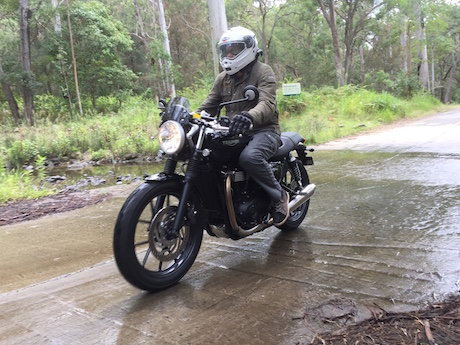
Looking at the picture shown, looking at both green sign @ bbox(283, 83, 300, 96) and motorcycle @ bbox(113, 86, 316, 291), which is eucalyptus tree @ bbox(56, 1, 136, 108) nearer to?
green sign @ bbox(283, 83, 300, 96)

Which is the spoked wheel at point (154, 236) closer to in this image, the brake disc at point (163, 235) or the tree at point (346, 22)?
the brake disc at point (163, 235)

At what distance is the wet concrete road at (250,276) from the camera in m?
2.44

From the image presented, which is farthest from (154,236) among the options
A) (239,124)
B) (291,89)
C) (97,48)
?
(97,48)

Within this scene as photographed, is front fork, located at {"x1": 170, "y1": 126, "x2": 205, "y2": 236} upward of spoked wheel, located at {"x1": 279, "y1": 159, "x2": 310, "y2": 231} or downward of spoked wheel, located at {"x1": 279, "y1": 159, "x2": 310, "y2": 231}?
upward

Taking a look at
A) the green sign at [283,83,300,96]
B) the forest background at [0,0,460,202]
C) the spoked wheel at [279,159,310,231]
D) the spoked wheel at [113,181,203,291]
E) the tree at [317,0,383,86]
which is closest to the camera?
the spoked wheel at [113,181,203,291]

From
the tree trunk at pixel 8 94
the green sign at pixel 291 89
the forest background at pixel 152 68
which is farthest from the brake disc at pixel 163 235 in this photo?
the tree trunk at pixel 8 94

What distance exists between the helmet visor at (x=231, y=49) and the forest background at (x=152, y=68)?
146 cm

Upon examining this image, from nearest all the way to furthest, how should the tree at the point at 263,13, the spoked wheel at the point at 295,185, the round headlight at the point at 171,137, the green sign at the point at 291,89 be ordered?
the round headlight at the point at 171,137
the spoked wheel at the point at 295,185
the green sign at the point at 291,89
the tree at the point at 263,13

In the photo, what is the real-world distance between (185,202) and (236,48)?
1.52 meters

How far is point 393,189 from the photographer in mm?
5508

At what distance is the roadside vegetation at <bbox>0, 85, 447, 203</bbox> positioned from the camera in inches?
397

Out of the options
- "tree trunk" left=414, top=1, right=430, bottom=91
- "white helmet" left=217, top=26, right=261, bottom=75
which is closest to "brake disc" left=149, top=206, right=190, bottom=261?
"white helmet" left=217, top=26, right=261, bottom=75

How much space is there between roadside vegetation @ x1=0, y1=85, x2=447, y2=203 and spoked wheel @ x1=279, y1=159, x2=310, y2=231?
5073 mm

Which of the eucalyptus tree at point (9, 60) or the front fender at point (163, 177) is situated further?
the eucalyptus tree at point (9, 60)
